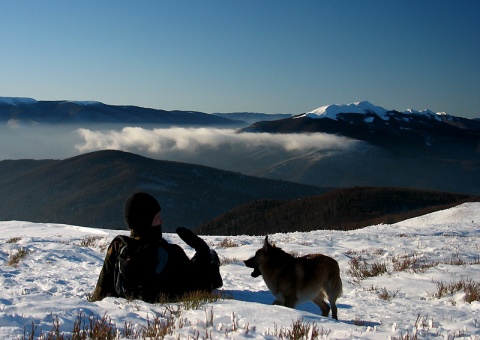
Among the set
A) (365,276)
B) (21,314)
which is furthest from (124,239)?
(365,276)

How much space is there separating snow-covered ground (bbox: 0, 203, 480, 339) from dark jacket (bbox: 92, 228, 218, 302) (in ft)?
1.64

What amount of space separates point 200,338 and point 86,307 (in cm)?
181

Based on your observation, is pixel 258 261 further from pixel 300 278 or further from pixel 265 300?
pixel 265 300

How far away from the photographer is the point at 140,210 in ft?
18.7

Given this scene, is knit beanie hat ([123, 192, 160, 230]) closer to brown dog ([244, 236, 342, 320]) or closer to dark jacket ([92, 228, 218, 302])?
dark jacket ([92, 228, 218, 302])

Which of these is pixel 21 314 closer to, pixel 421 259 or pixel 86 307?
pixel 86 307

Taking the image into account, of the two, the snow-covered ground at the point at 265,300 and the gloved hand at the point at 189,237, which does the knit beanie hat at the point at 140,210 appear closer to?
the gloved hand at the point at 189,237

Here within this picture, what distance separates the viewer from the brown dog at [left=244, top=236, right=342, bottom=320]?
6.13m

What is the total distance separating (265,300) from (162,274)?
79.6 inches

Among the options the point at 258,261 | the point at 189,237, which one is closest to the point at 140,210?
the point at 189,237

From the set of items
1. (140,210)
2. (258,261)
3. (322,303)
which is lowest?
(322,303)

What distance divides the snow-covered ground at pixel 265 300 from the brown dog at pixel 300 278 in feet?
1.37

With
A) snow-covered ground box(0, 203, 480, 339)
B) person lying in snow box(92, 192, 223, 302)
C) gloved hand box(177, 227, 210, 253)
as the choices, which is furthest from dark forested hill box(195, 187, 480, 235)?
person lying in snow box(92, 192, 223, 302)

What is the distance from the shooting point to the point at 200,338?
12.8 ft
